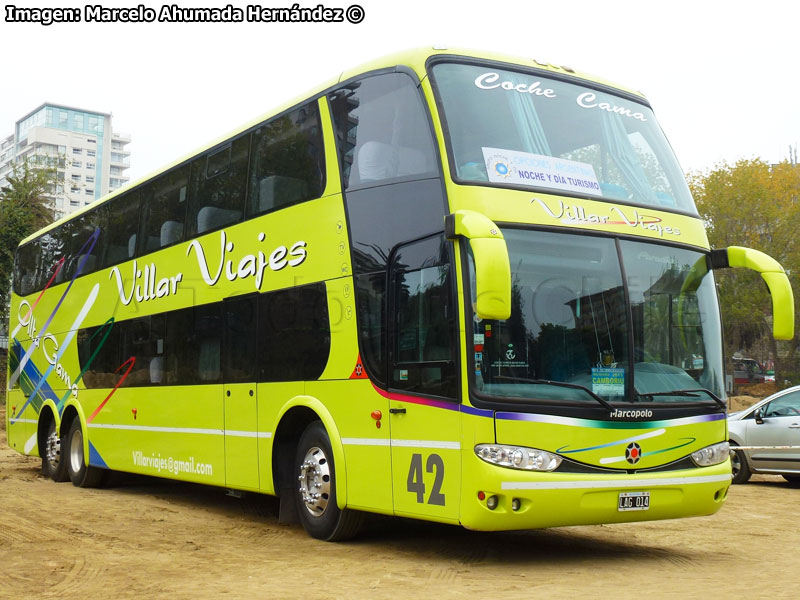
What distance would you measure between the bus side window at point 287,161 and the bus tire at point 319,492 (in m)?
2.47

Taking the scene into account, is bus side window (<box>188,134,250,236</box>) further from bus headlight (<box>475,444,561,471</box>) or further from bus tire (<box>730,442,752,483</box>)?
bus tire (<box>730,442,752,483</box>)

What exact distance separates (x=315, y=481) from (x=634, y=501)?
3229 millimetres

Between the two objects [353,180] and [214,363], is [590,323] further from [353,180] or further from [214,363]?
[214,363]

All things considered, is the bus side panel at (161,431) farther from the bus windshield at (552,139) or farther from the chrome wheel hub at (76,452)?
the bus windshield at (552,139)

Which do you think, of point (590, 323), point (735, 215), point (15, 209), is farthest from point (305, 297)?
point (735, 215)

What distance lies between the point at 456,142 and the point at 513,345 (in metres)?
1.82

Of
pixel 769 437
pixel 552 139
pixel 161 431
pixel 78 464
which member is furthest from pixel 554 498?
pixel 78 464

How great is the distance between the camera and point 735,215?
4609cm

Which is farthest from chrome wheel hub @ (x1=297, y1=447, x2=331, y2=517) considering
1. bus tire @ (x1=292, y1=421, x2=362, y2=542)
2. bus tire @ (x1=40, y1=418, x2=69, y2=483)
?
bus tire @ (x1=40, y1=418, x2=69, y2=483)

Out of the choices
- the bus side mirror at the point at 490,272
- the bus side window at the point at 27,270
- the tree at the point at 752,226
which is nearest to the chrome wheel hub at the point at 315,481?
the bus side mirror at the point at 490,272

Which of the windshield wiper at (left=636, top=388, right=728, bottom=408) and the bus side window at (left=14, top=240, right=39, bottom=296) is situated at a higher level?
the bus side window at (left=14, top=240, right=39, bottom=296)

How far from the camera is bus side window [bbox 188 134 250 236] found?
11.6 m

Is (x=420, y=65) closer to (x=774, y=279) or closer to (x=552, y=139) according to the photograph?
(x=552, y=139)

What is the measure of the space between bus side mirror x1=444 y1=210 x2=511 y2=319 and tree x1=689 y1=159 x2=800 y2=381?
3999cm
